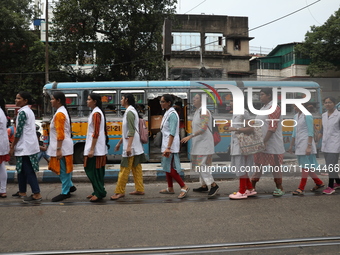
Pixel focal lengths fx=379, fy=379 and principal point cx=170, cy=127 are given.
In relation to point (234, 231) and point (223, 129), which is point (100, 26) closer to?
point (223, 129)

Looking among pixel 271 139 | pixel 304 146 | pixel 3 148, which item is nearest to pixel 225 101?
pixel 271 139

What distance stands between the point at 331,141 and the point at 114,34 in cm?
1621

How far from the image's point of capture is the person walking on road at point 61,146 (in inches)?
233

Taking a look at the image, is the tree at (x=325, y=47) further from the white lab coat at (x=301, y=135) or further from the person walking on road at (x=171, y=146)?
the person walking on road at (x=171, y=146)

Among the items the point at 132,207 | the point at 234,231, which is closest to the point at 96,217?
the point at 132,207

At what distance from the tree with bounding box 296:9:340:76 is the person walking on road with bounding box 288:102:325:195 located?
2619 cm

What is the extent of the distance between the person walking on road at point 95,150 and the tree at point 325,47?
1101 inches

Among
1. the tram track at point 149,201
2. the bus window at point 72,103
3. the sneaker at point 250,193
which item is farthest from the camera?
the bus window at point 72,103

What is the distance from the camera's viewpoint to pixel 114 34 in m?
20.5

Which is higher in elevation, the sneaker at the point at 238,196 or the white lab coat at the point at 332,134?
the white lab coat at the point at 332,134

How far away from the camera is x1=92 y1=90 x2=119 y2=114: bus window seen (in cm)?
1168

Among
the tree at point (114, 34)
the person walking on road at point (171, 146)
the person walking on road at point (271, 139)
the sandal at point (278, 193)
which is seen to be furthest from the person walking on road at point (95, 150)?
the tree at point (114, 34)

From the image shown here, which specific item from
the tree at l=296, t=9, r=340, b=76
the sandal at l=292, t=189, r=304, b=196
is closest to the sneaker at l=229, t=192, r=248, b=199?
the sandal at l=292, t=189, r=304, b=196

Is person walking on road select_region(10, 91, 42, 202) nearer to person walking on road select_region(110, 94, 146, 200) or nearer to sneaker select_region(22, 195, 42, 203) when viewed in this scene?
→ sneaker select_region(22, 195, 42, 203)
